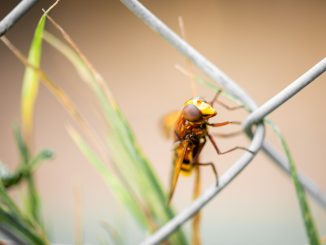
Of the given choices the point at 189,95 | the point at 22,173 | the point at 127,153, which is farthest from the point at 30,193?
the point at 189,95

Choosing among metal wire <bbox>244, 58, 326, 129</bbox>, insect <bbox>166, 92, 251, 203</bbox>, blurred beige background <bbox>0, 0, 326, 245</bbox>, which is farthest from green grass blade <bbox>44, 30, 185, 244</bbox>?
blurred beige background <bbox>0, 0, 326, 245</bbox>

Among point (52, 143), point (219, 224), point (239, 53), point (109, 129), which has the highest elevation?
point (52, 143)

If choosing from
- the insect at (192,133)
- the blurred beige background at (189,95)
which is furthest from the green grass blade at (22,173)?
the blurred beige background at (189,95)

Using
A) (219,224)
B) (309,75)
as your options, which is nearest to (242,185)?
(219,224)

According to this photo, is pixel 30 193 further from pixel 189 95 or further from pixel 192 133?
pixel 189 95

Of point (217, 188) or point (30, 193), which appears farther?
point (30, 193)

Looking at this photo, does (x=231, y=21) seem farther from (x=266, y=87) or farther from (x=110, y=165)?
(x=110, y=165)
